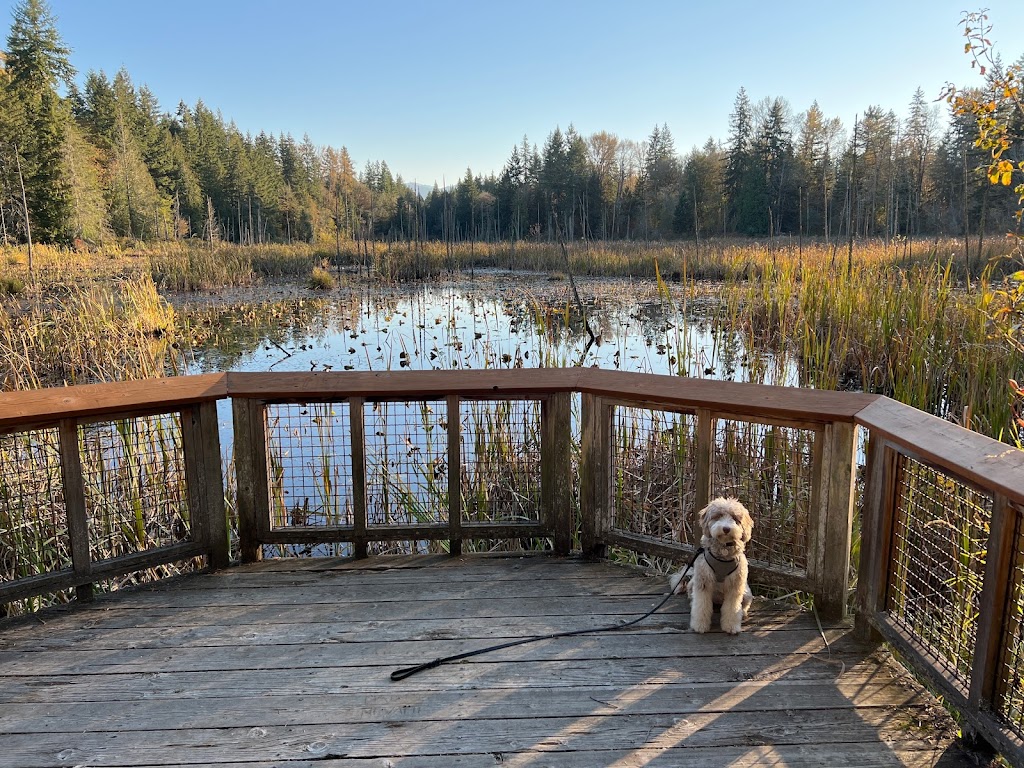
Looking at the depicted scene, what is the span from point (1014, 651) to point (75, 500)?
3151 mm

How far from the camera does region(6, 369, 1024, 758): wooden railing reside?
6.11 ft

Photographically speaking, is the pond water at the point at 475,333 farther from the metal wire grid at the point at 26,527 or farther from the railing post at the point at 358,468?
the metal wire grid at the point at 26,527

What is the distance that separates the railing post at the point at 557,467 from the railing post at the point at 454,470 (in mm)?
392

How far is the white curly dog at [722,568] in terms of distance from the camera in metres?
2.17

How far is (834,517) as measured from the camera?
7.93 feet

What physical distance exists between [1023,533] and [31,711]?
2758 mm

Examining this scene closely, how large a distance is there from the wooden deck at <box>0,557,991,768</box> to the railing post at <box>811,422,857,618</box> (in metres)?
0.11

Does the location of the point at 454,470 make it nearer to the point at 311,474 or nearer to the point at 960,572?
the point at 311,474

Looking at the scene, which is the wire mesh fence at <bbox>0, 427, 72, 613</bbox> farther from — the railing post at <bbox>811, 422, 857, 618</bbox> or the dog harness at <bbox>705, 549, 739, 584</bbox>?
the railing post at <bbox>811, 422, 857, 618</bbox>

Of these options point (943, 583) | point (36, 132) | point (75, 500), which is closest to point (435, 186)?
point (36, 132)

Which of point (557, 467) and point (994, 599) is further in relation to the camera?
point (557, 467)

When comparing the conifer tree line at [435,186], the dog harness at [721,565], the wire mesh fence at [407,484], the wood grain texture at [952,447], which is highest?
the conifer tree line at [435,186]

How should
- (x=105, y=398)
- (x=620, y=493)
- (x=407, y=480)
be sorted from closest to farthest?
(x=105, y=398), (x=620, y=493), (x=407, y=480)

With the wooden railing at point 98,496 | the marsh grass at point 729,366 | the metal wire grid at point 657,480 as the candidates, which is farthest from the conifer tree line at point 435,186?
the wooden railing at point 98,496
